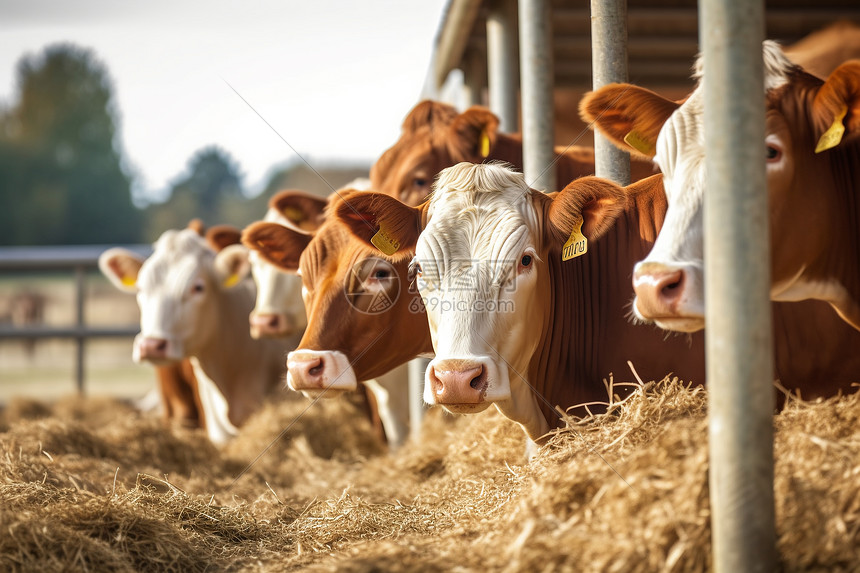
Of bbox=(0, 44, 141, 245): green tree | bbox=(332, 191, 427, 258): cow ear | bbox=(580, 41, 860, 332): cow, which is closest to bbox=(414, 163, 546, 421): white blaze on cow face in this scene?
bbox=(332, 191, 427, 258): cow ear

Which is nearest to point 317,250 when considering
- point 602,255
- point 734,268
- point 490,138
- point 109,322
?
point 490,138

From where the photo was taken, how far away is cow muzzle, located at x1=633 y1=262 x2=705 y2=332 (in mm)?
2496

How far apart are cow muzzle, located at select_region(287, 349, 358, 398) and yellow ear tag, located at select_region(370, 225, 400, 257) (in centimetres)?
56

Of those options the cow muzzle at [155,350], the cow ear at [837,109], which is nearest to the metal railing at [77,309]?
the cow muzzle at [155,350]

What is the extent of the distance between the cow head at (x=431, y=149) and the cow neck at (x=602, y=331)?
4.60ft

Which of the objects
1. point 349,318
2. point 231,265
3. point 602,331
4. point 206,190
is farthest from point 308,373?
point 206,190

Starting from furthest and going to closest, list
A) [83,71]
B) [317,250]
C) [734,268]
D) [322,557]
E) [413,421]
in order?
[83,71] < [413,421] < [317,250] < [322,557] < [734,268]

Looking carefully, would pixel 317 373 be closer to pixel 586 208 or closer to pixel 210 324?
pixel 586 208

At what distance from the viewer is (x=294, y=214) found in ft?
18.7

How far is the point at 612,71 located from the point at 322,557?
7.28 feet

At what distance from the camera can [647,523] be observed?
7.07 ft

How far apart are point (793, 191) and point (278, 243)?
8.65 feet

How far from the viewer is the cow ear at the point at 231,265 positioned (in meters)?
6.61

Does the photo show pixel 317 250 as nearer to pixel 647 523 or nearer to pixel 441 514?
pixel 441 514
